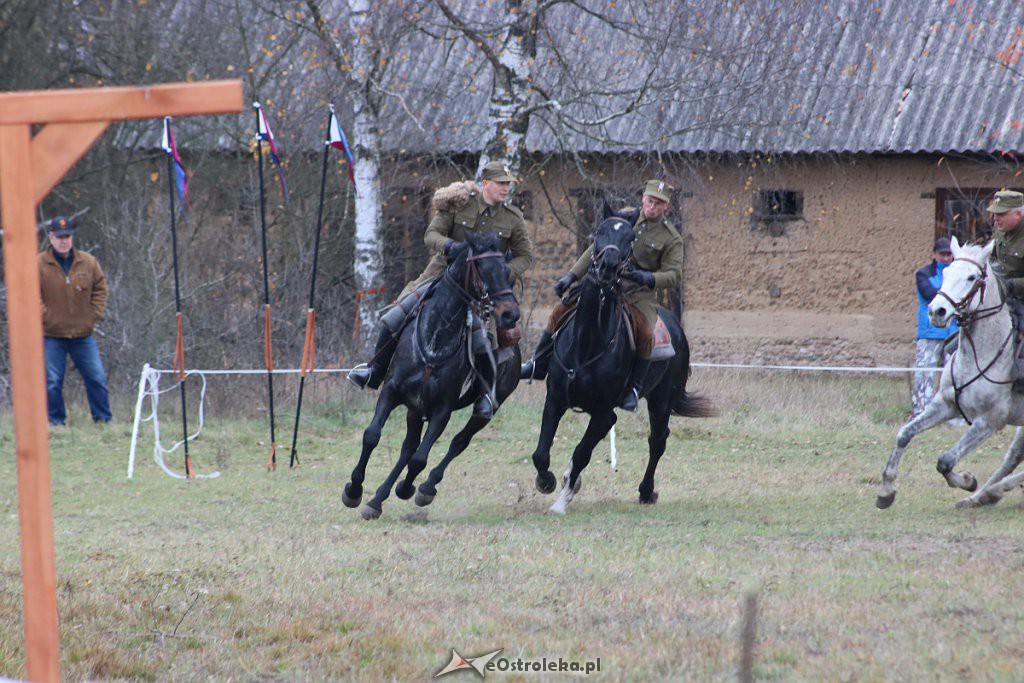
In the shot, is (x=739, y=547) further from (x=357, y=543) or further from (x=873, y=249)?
(x=873, y=249)

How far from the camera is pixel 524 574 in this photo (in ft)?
24.8

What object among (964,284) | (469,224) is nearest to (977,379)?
(964,284)

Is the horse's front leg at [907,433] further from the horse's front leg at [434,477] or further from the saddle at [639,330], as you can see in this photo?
the horse's front leg at [434,477]

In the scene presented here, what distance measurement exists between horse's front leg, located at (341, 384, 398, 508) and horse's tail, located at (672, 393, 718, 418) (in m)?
3.20

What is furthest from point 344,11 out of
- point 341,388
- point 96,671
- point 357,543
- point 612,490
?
point 96,671

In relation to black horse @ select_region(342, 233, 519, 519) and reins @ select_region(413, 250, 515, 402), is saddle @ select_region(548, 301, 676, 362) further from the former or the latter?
black horse @ select_region(342, 233, 519, 519)

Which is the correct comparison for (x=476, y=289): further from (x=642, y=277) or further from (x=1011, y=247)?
(x=1011, y=247)

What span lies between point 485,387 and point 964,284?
145 inches

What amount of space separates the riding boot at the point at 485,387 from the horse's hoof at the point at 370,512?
1066mm

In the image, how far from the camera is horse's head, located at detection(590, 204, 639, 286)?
973 centimetres

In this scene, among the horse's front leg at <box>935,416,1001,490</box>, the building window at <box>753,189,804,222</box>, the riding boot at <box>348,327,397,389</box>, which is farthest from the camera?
the building window at <box>753,189,804,222</box>

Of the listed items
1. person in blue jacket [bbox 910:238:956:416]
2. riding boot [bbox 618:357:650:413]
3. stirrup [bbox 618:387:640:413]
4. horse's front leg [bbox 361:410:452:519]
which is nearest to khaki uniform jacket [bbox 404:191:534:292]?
horse's front leg [bbox 361:410:452:519]

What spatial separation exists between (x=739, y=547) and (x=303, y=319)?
497 inches

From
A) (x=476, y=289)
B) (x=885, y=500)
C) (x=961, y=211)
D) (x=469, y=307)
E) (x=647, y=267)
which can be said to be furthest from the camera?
(x=961, y=211)
